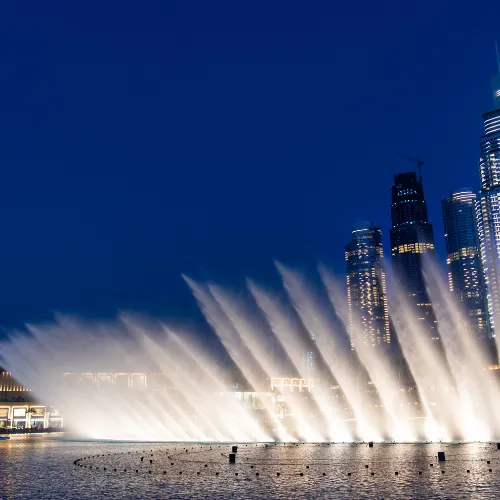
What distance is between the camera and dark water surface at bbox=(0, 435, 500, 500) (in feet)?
91.7

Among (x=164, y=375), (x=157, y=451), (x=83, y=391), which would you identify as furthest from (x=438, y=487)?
(x=164, y=375)

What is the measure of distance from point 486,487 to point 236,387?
99.2 meters

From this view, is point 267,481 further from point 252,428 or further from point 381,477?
point 252,428

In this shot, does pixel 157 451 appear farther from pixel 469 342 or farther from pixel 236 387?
pixel 236 387

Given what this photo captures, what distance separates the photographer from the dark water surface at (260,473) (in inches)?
1101

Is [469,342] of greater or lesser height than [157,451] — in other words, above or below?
above

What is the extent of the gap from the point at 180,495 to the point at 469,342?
56640mm

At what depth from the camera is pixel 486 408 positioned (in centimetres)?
6612

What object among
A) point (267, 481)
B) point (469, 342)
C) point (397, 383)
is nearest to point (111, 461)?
point (267, 481)

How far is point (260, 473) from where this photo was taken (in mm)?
34812

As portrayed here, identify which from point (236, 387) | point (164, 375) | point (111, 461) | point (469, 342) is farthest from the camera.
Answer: point (236, 387)

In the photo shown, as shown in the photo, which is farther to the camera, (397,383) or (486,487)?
(397,383)

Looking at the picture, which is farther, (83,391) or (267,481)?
(83,391)

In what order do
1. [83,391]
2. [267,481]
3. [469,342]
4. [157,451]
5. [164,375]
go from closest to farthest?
[267,481]
[157,451]
[469,342]
[83,391]
[164,375]
